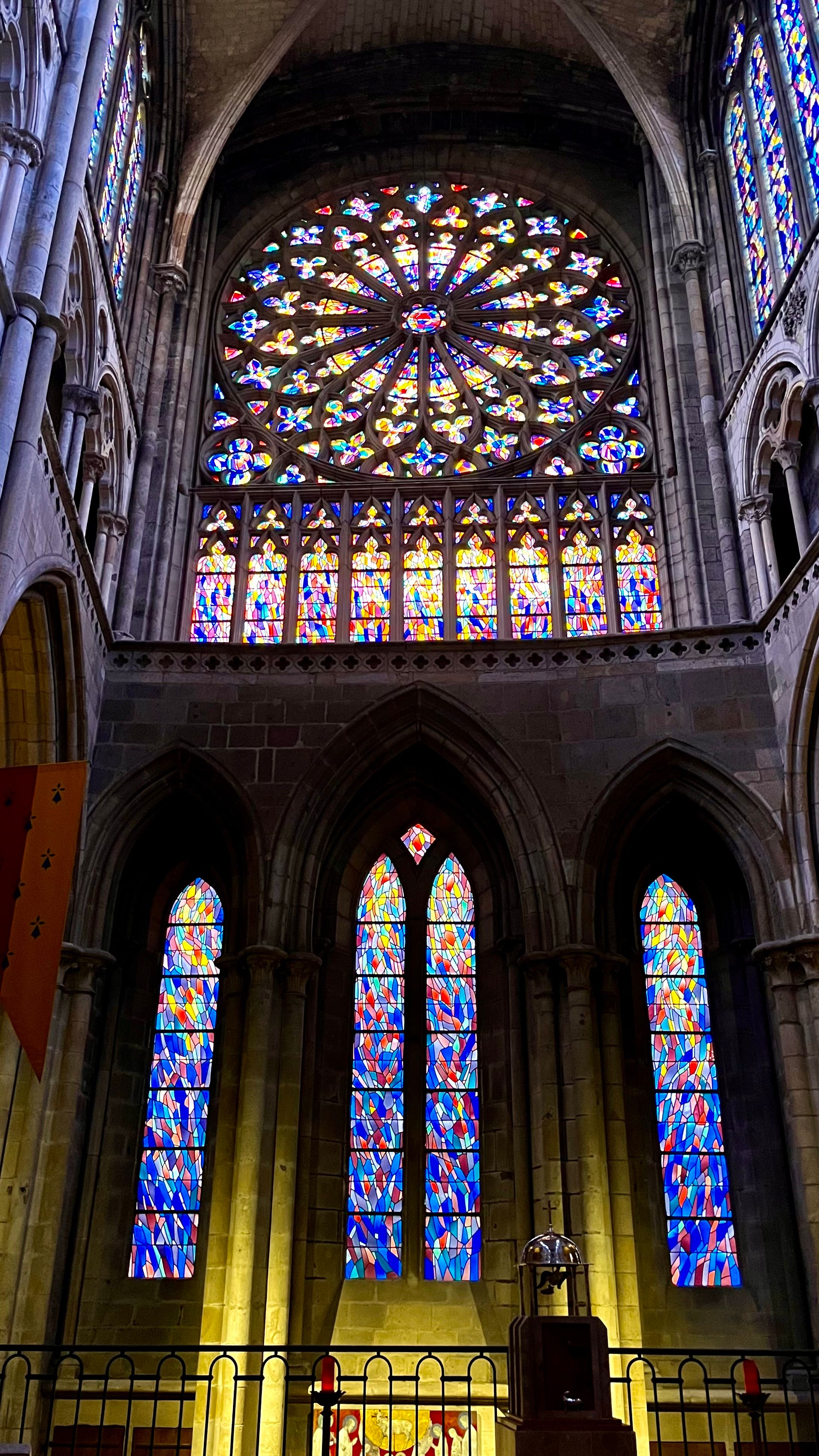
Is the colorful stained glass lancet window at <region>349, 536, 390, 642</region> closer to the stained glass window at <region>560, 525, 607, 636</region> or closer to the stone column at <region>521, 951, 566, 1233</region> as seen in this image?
the stained glass window at <region>560, 525, 607, 636</region>

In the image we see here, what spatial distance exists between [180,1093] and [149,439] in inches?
258

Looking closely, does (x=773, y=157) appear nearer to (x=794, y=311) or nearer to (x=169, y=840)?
(x=794, y=311)

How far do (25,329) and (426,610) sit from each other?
5.28 meters

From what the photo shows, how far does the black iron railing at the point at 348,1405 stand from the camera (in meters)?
8.98

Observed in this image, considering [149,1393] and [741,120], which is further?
[741,120]

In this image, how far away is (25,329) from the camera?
8383 millimetres

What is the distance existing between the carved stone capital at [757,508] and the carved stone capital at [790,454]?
1.80ft

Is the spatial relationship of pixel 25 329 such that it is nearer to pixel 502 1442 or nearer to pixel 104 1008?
pixel 104 1008

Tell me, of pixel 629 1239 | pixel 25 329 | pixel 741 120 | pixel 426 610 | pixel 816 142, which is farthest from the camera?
pixel 741 120

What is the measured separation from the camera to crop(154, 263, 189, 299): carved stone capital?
46.1 ft

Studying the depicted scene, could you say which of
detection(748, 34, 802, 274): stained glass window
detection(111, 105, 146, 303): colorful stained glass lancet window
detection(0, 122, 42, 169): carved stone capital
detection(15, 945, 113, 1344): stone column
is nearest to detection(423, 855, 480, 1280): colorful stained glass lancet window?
detection(15, 945, 113, 1344): stone column

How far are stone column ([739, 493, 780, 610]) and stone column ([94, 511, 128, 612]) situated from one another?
5881mm

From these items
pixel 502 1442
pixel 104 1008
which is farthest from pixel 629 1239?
pixel 104 1008

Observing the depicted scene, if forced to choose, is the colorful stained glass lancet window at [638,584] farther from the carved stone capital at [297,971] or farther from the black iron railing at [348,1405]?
the black iron railing at [348,1405]
